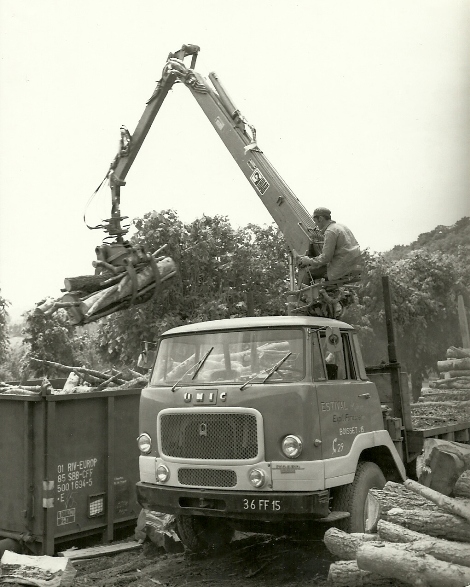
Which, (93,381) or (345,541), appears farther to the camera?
(93,381)

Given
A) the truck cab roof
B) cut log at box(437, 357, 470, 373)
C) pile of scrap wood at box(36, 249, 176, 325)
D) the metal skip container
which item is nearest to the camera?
the truck cab roof

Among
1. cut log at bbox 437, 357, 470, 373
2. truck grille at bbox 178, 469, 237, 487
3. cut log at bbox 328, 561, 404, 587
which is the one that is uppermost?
cut log at bbox 437, 357, 470, 373

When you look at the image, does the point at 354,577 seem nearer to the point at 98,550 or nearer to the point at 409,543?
the point at 409,543

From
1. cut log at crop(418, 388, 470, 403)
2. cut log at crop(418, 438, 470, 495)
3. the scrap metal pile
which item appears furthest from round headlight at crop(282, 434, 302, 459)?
cut log at crop(418, 388, 470, 403)

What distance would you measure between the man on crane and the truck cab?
1340mm

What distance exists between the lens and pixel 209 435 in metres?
5.59

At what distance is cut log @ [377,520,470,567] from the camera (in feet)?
15.0

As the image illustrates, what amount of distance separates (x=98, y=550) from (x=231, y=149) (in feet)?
19.3

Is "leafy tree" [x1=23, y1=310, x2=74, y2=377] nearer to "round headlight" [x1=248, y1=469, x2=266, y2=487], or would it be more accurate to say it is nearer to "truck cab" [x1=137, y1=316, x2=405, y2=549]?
"truck cab" [x1=137, y1=316, x2=405, y2=549]

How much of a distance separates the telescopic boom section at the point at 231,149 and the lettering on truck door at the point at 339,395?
2593 millimetres

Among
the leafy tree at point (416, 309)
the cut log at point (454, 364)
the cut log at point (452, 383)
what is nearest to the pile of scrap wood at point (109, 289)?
the cut log at point (452, 383)

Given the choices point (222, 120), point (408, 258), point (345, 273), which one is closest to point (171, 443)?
point (345, 273)

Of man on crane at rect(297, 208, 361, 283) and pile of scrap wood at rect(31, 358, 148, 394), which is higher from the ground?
man on crane at rect(297, 208, 361, 283)

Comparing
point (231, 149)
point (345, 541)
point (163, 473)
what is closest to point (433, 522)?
point (345, 541)
